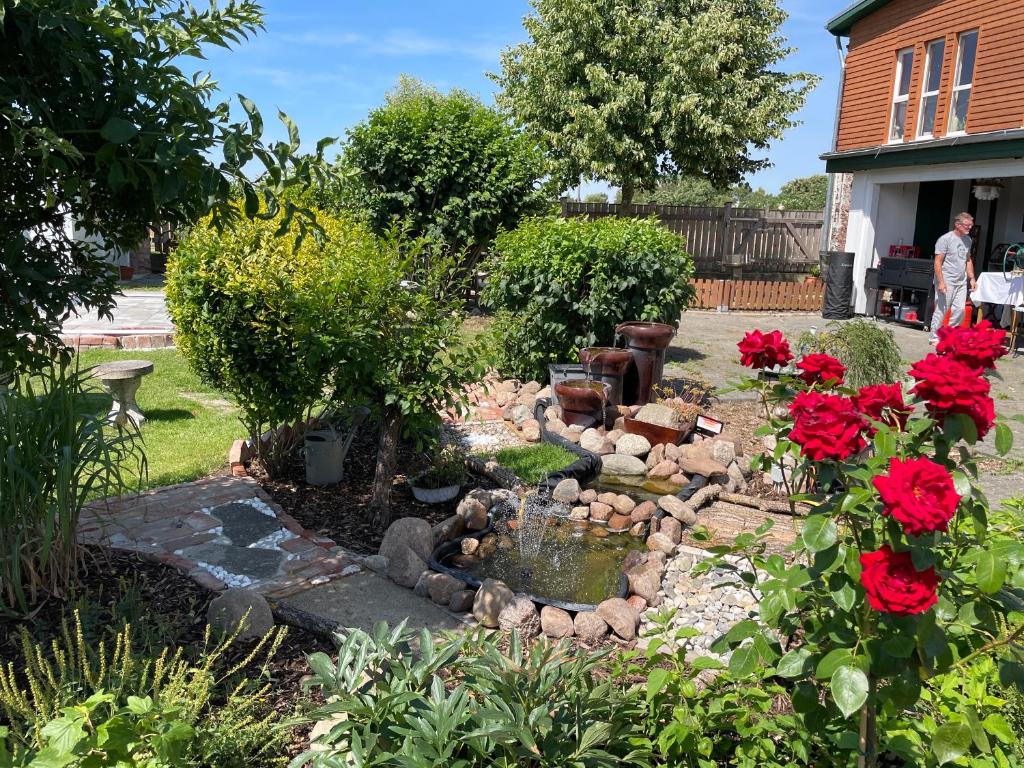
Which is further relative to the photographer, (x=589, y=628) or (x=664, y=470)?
(x=664, y=470)

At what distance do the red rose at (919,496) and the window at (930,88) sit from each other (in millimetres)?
15728

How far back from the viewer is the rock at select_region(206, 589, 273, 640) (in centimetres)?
336

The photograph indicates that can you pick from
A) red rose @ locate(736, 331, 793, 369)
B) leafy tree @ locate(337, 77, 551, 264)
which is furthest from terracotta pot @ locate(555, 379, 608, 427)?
leafy tree @ locate(337, 77, 551, 264)

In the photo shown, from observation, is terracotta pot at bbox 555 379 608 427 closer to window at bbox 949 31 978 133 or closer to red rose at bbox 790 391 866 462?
red rose at bbox 790 391 866 462

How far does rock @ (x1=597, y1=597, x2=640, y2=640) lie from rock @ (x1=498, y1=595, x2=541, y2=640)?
1.05 feet

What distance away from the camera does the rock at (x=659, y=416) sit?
6692mm

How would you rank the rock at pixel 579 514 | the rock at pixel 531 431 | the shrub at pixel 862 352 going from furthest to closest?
the rock at pixel 531 431 → the shrub at pixel 862 352 → the rock at pixel 579 514

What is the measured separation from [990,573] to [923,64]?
635 inches

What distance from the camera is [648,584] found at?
4246 mm

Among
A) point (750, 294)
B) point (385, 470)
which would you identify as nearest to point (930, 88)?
point (750, 294)

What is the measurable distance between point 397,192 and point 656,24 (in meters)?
10.2

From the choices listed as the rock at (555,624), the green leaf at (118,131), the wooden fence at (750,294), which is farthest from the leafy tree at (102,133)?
the wooden fence at (750,294)

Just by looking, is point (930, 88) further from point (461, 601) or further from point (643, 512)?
point (461, 601)

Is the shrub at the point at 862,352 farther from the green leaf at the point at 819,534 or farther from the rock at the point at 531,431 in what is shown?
the green leaf at the point at 819,534
